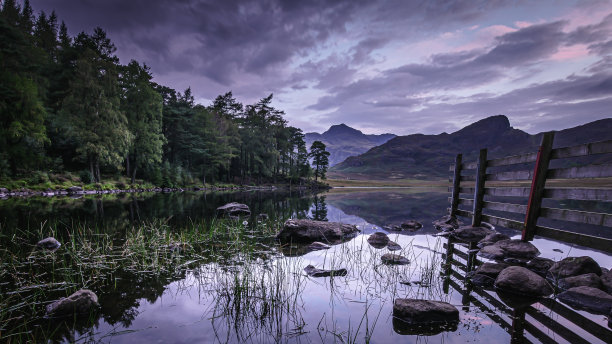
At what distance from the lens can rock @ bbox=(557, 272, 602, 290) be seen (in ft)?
15.6

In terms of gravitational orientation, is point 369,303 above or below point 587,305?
below

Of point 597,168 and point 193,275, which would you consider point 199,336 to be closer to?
point 193,275

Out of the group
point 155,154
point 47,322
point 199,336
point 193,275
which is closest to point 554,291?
point 199,336

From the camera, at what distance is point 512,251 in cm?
682

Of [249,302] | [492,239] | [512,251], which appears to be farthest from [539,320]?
[492,239]

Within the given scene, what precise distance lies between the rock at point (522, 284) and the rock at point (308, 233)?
478cm

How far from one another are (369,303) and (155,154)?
4511cm

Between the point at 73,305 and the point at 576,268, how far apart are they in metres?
8.83

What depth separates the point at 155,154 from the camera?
41.8 m

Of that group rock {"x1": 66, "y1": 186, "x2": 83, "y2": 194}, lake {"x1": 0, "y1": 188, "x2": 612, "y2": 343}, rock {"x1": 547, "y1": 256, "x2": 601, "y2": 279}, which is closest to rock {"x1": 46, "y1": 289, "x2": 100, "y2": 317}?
lake {"x1": 0, "y1": 188, "x2": 612, "y2": 343}

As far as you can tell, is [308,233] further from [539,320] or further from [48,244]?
[48,244]

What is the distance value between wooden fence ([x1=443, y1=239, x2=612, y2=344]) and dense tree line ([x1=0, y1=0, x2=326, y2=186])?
40.7m

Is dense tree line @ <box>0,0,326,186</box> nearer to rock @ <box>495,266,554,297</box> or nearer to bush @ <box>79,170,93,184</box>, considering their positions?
bush @ <box>79,170,93,184</box>

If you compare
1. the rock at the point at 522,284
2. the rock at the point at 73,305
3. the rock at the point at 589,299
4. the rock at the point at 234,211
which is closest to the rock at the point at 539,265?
the rock at the point at 522,284
